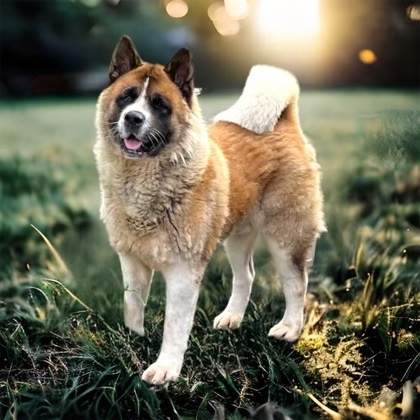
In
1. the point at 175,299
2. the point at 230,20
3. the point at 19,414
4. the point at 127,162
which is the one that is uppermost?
the point at 230,20

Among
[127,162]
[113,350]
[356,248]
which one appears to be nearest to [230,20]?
[356,248]

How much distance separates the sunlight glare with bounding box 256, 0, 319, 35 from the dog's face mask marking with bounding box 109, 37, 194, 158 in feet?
4.55

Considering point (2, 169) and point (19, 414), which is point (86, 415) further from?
point (2, 169)

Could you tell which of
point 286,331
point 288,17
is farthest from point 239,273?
point 288,17

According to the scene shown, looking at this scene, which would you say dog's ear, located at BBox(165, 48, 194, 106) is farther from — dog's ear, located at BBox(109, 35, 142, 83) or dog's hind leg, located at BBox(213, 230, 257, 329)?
dog's hind leg, located at BBox(213, 230, 257, 329)

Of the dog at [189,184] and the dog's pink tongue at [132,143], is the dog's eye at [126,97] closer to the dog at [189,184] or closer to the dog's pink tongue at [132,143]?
the dog at [189,184]

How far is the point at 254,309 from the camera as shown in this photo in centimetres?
394

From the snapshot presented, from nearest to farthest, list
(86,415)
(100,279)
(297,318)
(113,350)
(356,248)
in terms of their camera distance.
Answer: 1. (86,415)
2. (113,350)
3. (297,318)
4. (100,279)
5. (356,248)

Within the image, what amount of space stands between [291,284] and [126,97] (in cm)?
114

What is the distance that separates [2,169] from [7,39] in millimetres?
1037

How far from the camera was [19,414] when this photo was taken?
3.33 m

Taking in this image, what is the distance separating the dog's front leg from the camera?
11.2 ft

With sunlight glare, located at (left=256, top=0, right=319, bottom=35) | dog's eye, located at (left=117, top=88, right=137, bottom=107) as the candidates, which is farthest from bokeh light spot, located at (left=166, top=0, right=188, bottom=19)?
dog's eye, located at (left=117, top=88, right=137, bottom=107)

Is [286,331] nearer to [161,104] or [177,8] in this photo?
[161,104]
